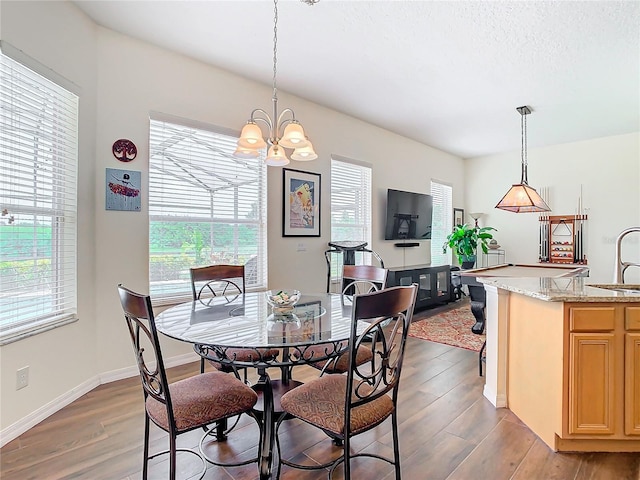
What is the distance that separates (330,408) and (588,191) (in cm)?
650

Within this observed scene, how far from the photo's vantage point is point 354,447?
80.2 inches

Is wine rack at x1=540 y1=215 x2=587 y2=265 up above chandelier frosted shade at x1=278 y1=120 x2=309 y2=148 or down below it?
below

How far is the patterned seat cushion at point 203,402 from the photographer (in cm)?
152

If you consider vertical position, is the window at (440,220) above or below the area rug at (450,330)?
above

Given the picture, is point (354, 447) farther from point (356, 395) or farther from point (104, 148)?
point (104, 148)

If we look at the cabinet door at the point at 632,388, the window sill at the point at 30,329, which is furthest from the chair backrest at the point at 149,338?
the cabinet door at the point at 632,388

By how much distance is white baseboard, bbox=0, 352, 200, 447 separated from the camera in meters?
2.09

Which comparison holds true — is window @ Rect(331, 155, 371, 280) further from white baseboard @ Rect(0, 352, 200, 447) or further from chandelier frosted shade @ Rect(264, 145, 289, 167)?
chandelier frosted shade @ Rect(264, 145, 289, 167)

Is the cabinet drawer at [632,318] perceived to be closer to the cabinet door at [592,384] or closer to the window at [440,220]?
the cabinet door at [592,384]

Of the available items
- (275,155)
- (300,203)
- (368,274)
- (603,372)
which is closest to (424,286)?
(300,203)

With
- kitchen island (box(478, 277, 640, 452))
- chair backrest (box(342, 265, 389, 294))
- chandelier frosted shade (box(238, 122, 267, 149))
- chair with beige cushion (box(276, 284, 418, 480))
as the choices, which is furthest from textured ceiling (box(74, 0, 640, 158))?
chair with beige cushion (box(276, 284, 418, 480))

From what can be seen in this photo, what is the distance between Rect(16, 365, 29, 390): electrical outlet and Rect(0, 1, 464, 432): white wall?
0.03 metres

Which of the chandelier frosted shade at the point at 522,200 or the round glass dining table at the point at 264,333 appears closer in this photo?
the round glass dining table at the point at 264,333

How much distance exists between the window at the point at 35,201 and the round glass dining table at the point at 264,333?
1.02 meters
